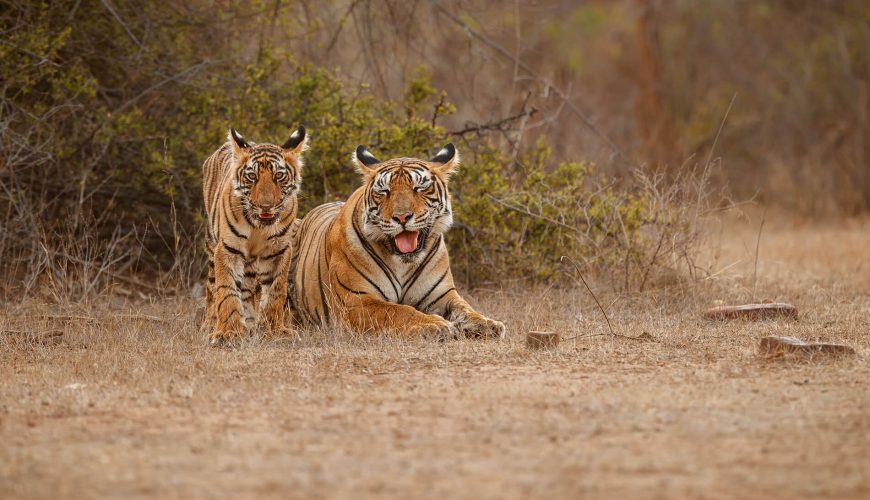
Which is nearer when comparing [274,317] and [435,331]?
[435,331]

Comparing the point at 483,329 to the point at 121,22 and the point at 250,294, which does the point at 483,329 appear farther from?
the point at 121,22

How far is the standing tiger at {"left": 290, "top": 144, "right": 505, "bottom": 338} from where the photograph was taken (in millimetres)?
7633

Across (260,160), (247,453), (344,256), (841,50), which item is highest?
(841,50)

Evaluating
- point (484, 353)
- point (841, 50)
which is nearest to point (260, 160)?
point (484, 353)

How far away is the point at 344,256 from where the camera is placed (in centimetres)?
800

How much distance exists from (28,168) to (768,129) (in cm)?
1281

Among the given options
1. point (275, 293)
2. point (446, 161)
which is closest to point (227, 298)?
point (275, 293)

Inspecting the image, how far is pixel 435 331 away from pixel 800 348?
2194mm

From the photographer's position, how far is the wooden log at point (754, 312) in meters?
7.96

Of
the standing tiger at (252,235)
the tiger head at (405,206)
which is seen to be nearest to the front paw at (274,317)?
the standing tiger at (252,235)

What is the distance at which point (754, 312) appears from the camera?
7.97 m

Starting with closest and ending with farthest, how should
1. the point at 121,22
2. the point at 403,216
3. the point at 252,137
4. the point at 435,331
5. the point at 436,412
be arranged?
the point at 436,412 < the point at 435,331 < the point at 403,216 < the point at 121,22 < the point at 252,137

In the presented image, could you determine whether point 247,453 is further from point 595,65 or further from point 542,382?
point 595,65

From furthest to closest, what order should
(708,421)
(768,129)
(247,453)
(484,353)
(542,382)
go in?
(768,129) < (484,353) < (542,382) < (708,421) < (247,453)
